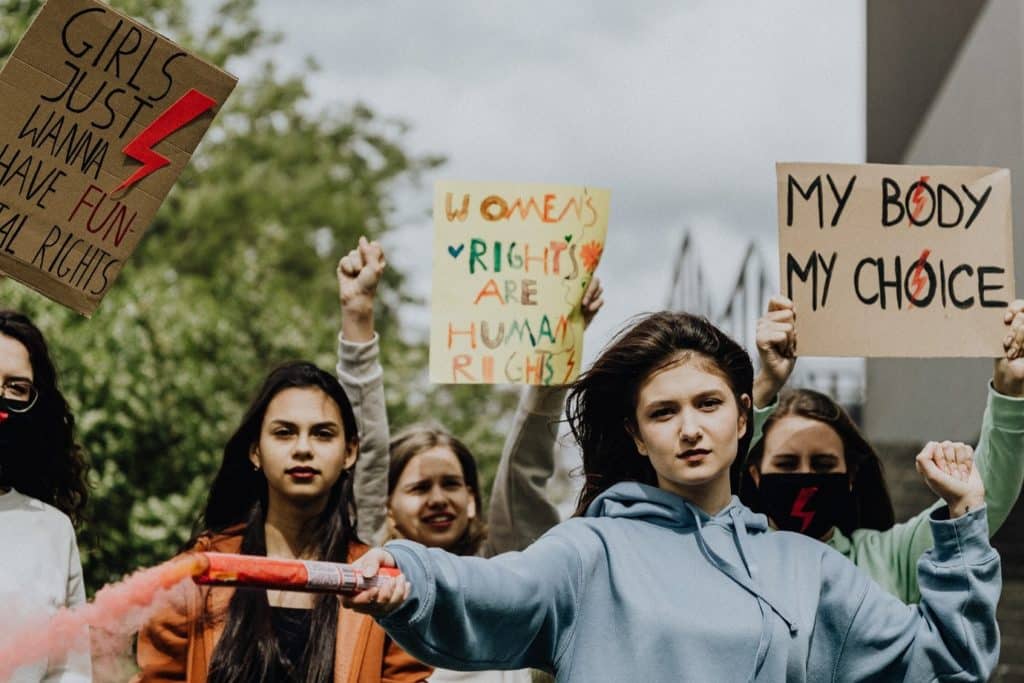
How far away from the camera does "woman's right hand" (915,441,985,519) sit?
3766 mm

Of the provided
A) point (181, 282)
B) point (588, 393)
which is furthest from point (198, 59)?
point (181, 282)

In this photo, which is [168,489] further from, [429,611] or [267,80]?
[267,80]

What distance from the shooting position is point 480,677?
5.16 meters

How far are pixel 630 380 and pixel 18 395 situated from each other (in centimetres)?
155

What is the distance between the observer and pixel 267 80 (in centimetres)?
2659

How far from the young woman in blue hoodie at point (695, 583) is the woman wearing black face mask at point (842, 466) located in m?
0.75

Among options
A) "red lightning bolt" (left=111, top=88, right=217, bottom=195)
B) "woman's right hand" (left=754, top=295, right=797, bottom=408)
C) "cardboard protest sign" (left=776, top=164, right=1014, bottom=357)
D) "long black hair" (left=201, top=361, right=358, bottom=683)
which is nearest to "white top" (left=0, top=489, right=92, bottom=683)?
"long black hair" (left=201, top=361, right=358, bottom=683)

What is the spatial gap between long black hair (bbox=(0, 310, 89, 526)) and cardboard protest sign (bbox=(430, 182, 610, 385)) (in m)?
1.18

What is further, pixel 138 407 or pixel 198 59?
pixel 138 407

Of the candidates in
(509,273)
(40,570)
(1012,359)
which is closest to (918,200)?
(1012,359)

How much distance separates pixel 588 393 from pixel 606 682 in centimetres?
77

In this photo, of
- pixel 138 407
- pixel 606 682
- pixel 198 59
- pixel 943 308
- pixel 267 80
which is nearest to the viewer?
pixel 606 682

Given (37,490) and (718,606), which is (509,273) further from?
(718,606)

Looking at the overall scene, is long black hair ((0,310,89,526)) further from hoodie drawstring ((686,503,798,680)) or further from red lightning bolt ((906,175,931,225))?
red lightning bolt ((906,175,931,225))
